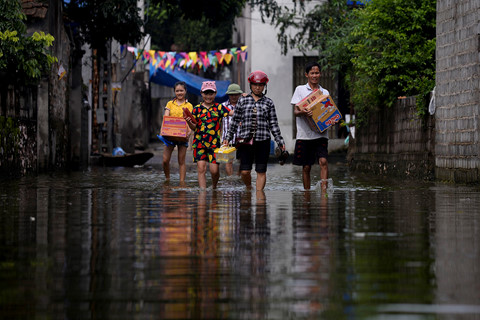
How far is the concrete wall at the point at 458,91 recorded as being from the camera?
14200 mm

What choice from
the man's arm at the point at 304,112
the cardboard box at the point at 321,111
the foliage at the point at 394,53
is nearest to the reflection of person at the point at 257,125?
the man's arm at the point at 304,112

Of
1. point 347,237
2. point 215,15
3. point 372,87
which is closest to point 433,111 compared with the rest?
point 372,87

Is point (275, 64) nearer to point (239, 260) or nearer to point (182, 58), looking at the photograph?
point (182, 58)

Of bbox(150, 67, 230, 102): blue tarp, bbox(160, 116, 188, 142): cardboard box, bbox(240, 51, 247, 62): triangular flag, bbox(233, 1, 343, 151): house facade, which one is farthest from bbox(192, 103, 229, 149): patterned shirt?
bbox(150, 67, 230, 102): blue tarp

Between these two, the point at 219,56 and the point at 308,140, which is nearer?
the point at 308,140

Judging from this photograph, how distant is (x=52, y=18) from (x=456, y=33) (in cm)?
897

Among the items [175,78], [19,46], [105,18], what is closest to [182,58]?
[175,78]

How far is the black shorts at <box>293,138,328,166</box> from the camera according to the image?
13.1 metres

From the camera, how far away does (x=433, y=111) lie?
16172 millimetres

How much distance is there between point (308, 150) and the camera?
1314 centimetres

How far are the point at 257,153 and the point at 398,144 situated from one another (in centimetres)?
680

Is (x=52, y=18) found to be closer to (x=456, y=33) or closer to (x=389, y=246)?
(x=456, y=33)

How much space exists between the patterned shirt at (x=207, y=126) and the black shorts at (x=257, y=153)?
1121 millimetres

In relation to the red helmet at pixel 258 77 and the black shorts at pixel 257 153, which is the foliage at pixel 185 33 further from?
the red helmet at pixel 258 77
